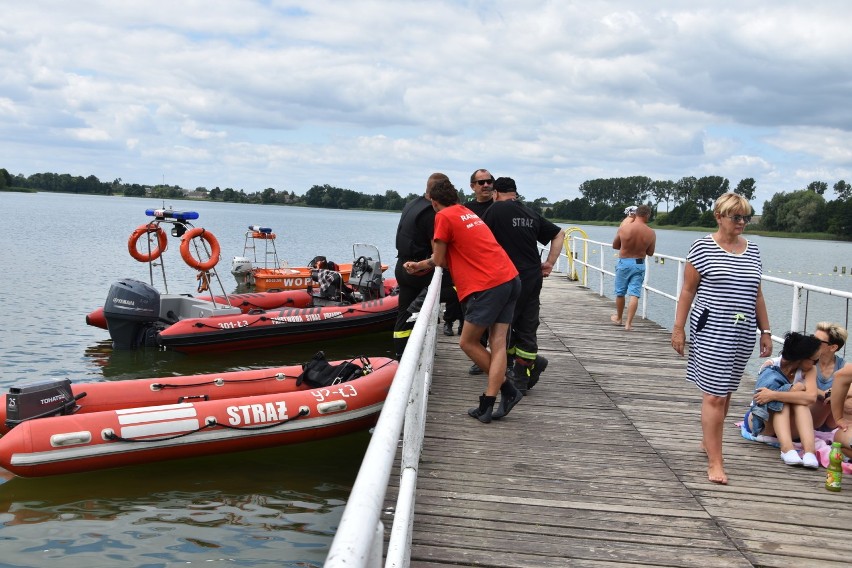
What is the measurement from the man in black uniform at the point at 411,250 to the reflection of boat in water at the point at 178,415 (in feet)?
2.47

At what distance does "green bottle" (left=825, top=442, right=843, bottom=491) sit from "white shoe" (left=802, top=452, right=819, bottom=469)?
0.38 meters

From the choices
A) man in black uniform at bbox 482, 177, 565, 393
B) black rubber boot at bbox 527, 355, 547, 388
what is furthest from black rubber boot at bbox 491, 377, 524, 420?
black rubber boot at bbox 527, 355, 547, 388

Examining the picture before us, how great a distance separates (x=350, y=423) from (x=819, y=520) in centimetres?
401

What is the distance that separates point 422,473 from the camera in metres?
4.29

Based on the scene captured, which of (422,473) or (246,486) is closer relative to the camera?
(422,473)

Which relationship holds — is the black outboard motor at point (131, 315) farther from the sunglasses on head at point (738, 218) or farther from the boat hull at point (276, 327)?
the sunglasses on head at point (738, 218)

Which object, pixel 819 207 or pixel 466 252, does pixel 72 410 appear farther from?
pixel 819 207

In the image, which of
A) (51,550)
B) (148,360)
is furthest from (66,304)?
(51,550)

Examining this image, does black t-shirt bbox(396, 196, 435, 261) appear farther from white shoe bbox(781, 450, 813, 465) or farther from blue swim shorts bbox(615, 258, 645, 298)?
blue swim shorts bbox(615, 258, 645, 298)

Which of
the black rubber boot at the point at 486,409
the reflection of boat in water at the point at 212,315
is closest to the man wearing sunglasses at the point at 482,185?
the black rubber boot at the point at 486,409

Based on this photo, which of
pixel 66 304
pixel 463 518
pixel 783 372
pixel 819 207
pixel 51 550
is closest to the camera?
pixel 463 518

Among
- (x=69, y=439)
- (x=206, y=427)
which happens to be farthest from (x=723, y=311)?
(x=69, y=439)

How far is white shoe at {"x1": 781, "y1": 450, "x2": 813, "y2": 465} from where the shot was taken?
15.2 ft

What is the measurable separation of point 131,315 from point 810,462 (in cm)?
987
